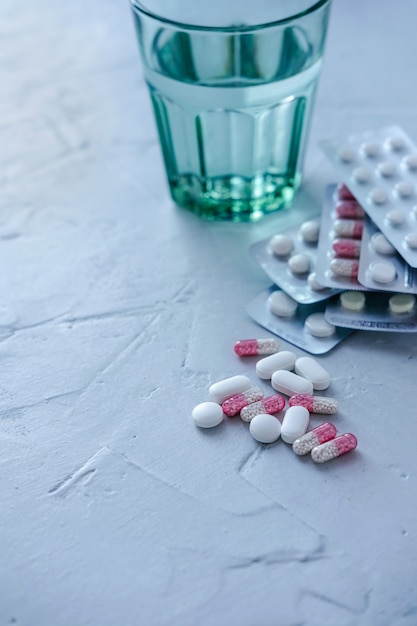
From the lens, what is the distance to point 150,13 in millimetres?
719

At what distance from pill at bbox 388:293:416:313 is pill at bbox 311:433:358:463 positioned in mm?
137

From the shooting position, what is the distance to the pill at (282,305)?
2.31 feet

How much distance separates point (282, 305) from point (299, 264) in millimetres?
45

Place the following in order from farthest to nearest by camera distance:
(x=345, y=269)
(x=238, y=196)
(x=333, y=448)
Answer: (x=238, y=196), (x=345, y=269), (x=333, y=448)

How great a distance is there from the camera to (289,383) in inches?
25.4

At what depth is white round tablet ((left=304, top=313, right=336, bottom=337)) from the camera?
683 millimetres

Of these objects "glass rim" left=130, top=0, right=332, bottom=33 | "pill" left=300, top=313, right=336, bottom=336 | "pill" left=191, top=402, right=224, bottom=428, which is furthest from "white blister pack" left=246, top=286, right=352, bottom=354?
"glass rim" left=130, top=0, right=332, bottom=33

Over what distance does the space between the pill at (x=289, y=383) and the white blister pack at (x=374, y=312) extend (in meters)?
0.07

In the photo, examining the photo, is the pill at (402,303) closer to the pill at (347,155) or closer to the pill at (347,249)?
the pill at (347,249)

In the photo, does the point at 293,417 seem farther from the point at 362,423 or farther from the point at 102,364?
the point at 102,364

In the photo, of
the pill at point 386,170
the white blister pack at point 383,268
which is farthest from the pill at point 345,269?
the pill at point 386,170

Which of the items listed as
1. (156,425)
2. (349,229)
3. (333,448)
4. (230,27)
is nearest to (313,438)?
(333,448)

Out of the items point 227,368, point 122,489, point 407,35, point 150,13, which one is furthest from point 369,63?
point 122,489

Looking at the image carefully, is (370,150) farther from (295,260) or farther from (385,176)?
(295,260)
